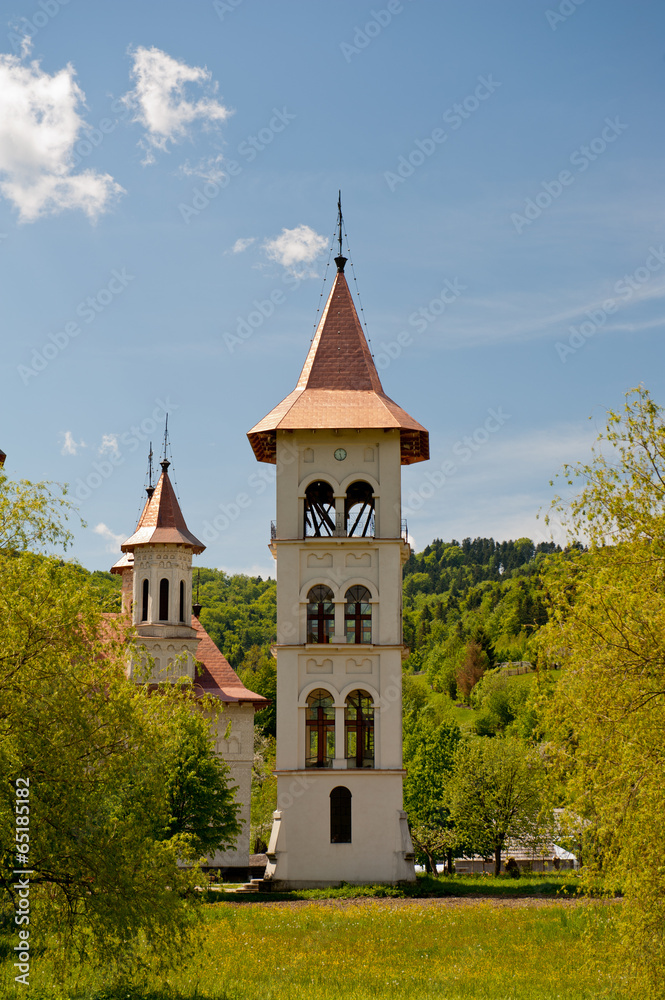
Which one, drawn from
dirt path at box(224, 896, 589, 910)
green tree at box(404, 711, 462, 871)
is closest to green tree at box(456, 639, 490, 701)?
green tree at box(404, 711, 462, 871)

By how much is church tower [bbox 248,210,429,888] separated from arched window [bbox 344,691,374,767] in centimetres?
5

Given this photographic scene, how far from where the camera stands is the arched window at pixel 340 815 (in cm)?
3469

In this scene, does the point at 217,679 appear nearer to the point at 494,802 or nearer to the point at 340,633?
the point at 494,802

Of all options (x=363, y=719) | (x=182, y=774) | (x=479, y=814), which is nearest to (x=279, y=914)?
(x=182, y=774)

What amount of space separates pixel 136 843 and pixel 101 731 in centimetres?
159

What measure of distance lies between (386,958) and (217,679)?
3169 cm

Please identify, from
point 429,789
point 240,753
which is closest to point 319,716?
point 240,753

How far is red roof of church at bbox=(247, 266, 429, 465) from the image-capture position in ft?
120

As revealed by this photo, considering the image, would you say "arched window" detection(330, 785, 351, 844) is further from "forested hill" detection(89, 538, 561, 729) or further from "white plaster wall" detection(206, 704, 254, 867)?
"forested hill" detection(89, 538, 561, 729)

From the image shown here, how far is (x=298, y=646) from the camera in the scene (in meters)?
35.7

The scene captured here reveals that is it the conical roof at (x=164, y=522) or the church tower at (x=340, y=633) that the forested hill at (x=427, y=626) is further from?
the church tower at (x=340, y=633)

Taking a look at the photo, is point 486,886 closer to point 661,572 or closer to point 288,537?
point 288,537

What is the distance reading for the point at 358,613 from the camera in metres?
36.6

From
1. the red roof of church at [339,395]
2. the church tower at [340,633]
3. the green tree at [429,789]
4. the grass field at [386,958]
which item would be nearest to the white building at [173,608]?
the green tree at [429,789]
